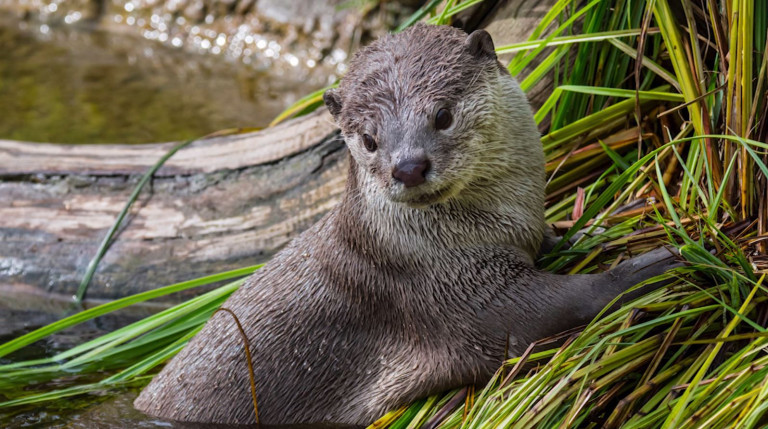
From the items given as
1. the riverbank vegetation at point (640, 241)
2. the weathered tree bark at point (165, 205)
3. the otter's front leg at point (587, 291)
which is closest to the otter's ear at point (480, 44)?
the riverbank vegetation at point (640, 241)

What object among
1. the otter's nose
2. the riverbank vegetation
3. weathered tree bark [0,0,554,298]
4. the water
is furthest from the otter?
the water

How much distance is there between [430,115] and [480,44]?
1.02ft

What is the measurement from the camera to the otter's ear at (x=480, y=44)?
8.13 ft

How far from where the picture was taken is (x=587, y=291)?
7.79 ft

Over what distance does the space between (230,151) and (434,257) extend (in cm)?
197

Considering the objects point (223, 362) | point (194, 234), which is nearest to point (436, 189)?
point (223, 362)

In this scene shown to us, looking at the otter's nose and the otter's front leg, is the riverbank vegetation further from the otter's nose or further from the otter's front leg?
the otter's nose

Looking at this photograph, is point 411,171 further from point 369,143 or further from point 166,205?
point 166,205

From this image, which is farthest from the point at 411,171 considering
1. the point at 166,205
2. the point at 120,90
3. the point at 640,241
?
the point at 120,90

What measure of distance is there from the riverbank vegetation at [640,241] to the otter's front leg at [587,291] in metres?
0.04

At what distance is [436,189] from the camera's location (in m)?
2.30

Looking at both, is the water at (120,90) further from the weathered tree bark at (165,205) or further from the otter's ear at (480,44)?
the otter's ear at (480,44)

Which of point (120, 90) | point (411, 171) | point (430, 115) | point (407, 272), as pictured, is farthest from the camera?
point (120, 90)

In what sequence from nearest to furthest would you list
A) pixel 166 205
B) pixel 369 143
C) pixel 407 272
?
pixel 369 143 < pixel 407 272 < pixel 166 205
